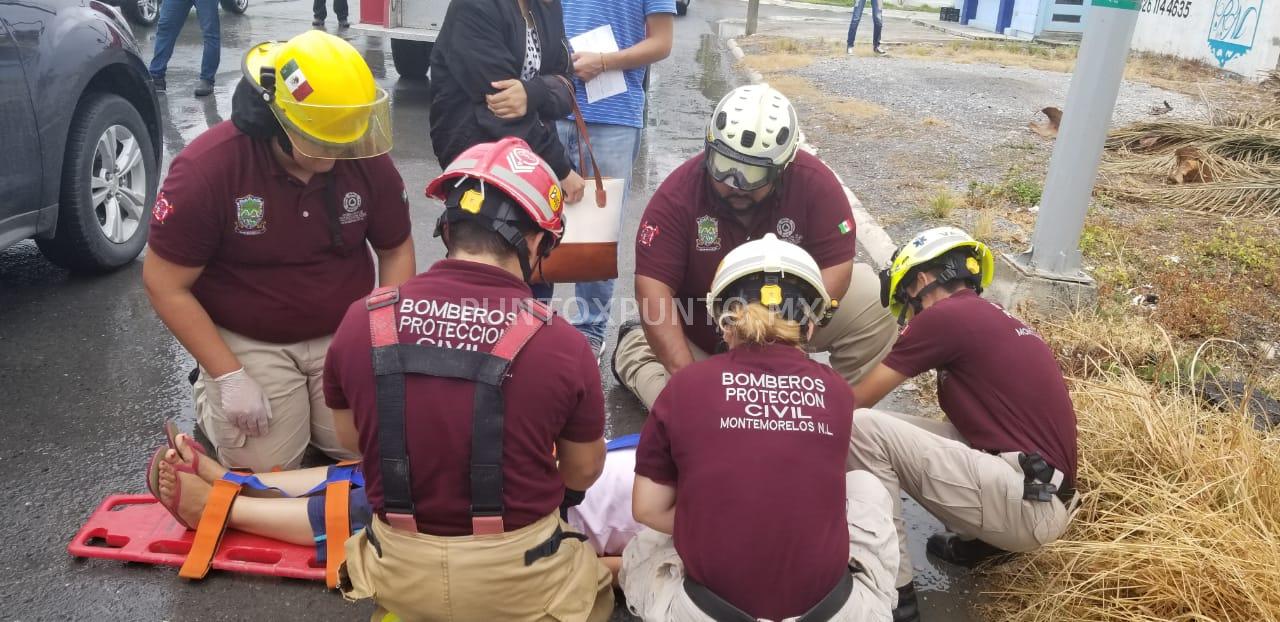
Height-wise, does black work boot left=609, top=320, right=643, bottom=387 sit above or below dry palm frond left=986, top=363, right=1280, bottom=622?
below

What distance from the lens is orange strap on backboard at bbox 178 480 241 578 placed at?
282cm

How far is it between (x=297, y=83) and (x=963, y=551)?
268cm

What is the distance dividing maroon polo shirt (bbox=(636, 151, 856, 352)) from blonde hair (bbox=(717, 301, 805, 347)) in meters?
1.21

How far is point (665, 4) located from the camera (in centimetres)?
416

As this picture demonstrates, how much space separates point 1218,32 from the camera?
659 inches

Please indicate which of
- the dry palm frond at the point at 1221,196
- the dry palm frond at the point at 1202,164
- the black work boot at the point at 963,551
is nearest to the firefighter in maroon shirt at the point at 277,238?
the black work boot at the point at 963,551

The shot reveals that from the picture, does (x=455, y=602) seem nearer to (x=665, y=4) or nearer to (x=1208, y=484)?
(x=1208, y=484)

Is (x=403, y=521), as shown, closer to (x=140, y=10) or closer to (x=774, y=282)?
(x=774, y=282)

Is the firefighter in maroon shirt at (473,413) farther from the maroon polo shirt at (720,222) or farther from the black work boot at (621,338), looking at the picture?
the black work boot at (621,338)

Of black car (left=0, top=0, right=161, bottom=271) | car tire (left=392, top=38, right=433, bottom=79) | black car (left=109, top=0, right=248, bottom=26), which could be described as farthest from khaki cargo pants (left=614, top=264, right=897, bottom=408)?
black car (left=109, top=0, right=248, bottom=26)

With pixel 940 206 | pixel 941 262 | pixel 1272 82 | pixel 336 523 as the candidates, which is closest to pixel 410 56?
pixel 940 206

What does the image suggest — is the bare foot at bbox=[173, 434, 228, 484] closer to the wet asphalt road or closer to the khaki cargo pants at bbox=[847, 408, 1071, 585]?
the wet asphalt road

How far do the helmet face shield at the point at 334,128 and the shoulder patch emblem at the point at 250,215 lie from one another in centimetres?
28

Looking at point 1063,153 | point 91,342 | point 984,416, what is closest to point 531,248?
point 984,416
